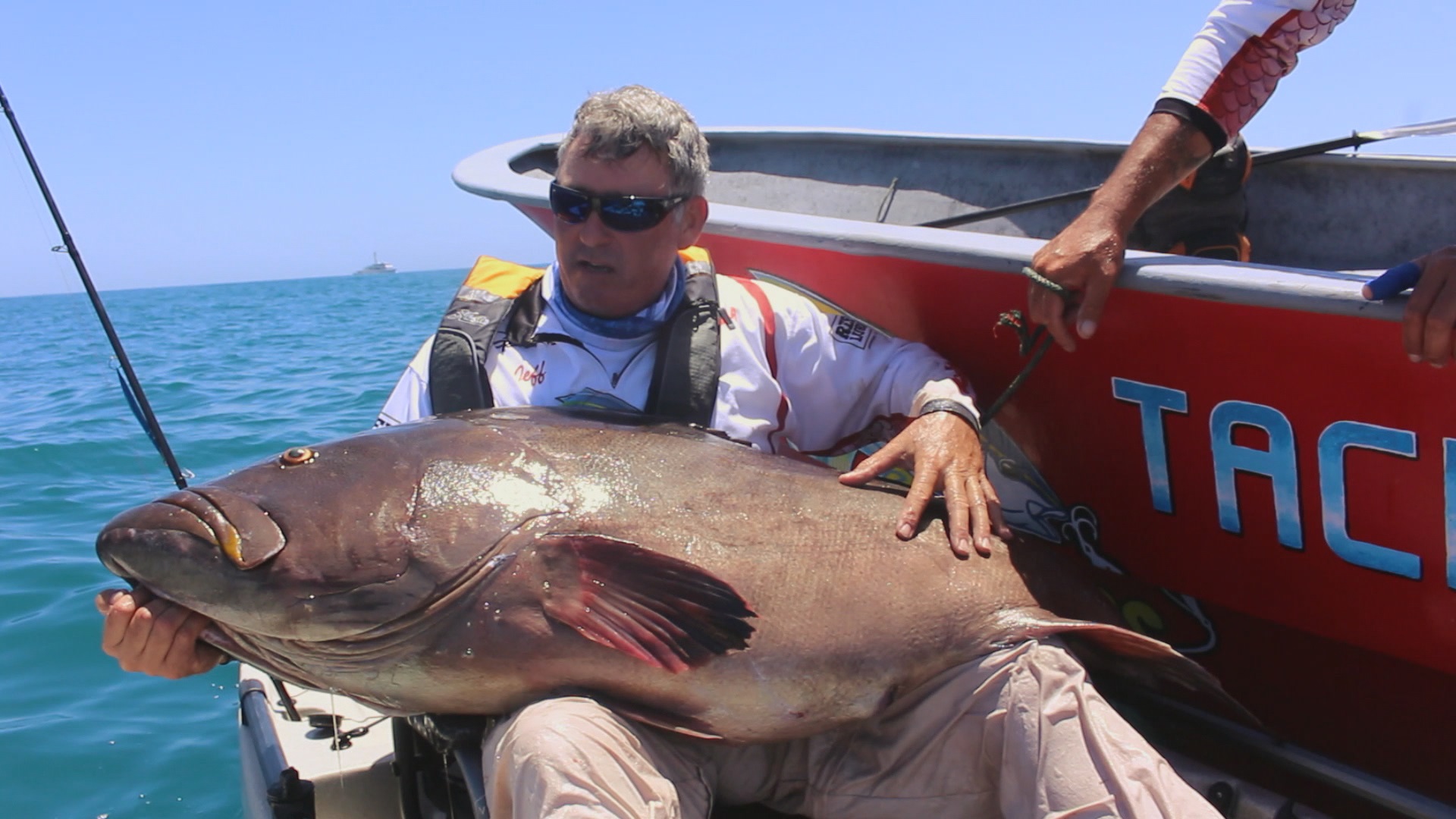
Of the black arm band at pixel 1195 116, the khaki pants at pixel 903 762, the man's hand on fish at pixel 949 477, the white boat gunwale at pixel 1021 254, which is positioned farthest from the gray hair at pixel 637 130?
the khaki pants at pixel 903 762

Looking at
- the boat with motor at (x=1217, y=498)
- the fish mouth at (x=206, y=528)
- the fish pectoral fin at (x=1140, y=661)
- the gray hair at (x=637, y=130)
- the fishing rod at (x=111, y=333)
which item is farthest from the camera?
the fishing rod at (x=111, y=333)

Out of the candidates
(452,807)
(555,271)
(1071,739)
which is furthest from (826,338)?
(452,807)

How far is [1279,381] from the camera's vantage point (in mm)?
2324

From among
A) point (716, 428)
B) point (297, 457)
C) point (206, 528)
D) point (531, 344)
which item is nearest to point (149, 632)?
point (206, 528)

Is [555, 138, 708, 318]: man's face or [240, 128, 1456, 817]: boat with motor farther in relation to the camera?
[555, 138, 708, 318]: man's face

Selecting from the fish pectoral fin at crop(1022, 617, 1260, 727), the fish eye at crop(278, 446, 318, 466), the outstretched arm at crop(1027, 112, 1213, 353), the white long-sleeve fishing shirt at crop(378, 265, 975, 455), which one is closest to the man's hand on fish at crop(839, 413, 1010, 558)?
the white long-sleeve fishing shirt at crop(378, 265, 975, 455)

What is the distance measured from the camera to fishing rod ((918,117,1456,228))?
2693 mm

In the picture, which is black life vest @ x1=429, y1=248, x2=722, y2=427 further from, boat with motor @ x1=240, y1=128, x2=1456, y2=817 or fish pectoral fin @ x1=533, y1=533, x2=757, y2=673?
fish pectoral fin @ x1=533, y1=533, x2=757, y2=673

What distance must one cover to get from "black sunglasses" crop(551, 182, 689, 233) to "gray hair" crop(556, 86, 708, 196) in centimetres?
10

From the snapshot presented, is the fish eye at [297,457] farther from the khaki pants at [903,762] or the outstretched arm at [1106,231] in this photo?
the outstretched arm at [1106,231]

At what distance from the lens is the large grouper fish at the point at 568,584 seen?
84.3 inches

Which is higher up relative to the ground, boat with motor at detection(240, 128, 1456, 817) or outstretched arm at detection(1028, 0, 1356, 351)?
outstretched arm at detection(1028, 0, 1356, 351)

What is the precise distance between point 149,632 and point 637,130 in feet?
5.48

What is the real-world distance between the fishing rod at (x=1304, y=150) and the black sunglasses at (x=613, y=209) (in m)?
1.47
